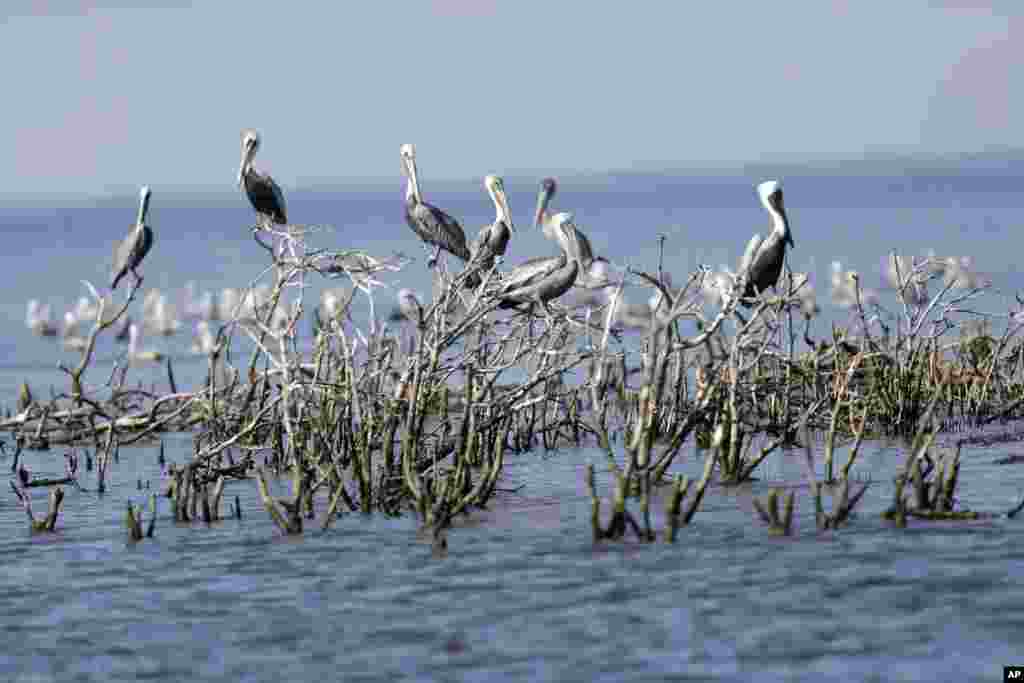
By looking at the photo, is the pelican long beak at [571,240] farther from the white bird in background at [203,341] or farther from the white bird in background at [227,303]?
the white bird in background at [227,303]

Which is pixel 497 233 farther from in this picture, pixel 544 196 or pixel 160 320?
pixel 160 320

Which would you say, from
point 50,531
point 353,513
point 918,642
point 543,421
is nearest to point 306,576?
point 353,513

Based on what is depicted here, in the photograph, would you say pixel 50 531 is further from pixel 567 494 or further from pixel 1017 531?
pixel 1017 531

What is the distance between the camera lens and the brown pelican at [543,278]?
10969mm

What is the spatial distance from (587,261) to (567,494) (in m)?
1.45

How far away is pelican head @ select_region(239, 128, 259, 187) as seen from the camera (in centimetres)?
1330

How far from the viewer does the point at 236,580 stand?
371 inches

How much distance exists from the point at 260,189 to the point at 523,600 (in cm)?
526

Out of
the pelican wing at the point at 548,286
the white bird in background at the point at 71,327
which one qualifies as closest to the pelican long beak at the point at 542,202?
the pelican wing at the point at 548,286

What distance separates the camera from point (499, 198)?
12875 millimetres

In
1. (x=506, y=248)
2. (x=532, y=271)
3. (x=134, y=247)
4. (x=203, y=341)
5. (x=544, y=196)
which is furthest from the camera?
(x=203, y=341)

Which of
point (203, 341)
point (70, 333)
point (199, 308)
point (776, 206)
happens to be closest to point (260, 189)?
point (776, 206)

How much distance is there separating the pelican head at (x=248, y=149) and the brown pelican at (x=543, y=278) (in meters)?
2.69

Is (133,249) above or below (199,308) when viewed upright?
above
